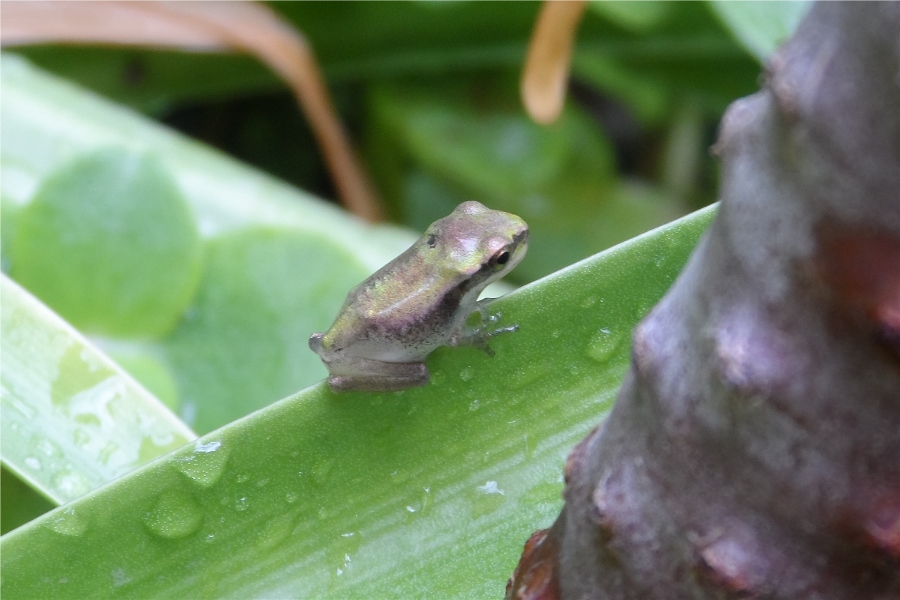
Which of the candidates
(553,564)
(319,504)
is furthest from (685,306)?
(319,504)

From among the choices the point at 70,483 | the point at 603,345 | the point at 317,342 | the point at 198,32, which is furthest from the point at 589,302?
the point at 198,32

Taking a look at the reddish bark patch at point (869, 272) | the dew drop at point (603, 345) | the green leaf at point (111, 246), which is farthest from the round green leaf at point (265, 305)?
the reddish bark patch at point (869, 272)

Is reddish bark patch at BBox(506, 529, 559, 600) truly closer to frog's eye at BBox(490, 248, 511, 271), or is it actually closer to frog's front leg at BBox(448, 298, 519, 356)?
frog's front leg at BBox(448, 298, 519, 356)

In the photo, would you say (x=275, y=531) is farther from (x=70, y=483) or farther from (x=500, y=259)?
(x=500, y=259)

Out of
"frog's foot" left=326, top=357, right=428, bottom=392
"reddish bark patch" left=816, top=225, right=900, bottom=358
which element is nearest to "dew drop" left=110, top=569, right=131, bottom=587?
"frog's foot" left=326, top=357, right=428, bottom=392

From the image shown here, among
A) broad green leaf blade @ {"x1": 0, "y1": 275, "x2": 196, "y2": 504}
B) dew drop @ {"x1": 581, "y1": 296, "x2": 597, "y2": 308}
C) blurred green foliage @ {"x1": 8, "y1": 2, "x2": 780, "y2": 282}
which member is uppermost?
dew drop @ {"x1": 581, "y1": 296, "x2": 597, "y2": 308}

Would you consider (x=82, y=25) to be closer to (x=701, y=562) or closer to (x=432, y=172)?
(x=432, y=172)
